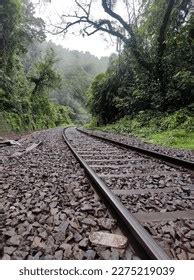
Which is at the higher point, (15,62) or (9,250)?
(15,62)

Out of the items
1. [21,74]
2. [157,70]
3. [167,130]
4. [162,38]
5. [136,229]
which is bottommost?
[136,229]

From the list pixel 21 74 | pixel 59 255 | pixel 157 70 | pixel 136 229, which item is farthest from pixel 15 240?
pixel 21 74

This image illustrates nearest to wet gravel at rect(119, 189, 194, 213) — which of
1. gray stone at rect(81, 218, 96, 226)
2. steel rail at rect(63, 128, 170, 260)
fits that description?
steel rail at rect(63, 128, 170, 260)

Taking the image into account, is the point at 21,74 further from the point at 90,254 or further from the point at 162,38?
the point at 90,254

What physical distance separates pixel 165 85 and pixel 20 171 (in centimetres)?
1197

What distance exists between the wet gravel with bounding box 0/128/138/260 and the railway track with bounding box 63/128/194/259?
145mm

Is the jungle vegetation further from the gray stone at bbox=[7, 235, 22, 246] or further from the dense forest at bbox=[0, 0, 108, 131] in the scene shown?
the gray stone at bbox=[7, 235, 22, 246]

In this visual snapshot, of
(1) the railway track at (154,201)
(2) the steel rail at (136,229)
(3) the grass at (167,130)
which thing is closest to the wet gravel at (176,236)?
(1) the railway track at (154,201)

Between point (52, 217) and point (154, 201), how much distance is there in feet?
3.64

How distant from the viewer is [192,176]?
4047 millimetres

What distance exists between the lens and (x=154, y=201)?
2969 millimetres

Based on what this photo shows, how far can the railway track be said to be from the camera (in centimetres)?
203

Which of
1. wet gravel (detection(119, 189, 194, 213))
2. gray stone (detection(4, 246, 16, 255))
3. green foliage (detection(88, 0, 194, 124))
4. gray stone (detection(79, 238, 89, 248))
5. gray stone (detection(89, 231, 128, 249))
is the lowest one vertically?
gray stone (detection(4, 246, 16, 255))
